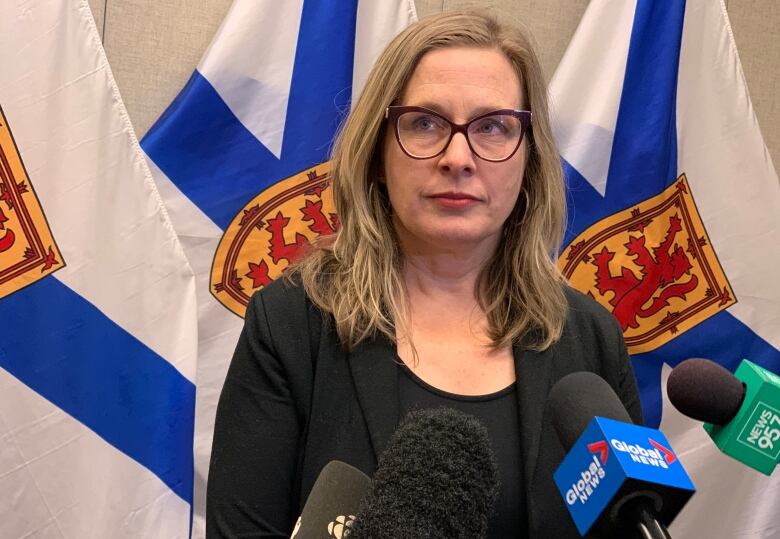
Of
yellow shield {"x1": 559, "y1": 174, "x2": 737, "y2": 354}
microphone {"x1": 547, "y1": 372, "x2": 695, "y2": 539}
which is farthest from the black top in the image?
yellow shield {"x1": 559, "y1": 174, "x2": 737, "y2": 354}

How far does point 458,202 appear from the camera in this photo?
1.49m

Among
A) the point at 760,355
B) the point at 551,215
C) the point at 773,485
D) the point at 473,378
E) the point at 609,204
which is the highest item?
the point at 551,215

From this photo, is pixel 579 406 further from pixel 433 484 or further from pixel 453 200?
pixel 453 200

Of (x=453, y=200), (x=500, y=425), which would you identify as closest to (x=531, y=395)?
(x=500, y=425)

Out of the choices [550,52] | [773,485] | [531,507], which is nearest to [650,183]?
[550,52]

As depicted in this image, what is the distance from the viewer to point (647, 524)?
78cm

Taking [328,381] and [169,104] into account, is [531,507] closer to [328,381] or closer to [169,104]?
[328,381]

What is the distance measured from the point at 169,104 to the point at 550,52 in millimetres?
1201

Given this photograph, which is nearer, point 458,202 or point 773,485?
point 458,202

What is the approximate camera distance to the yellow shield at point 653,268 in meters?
2.83

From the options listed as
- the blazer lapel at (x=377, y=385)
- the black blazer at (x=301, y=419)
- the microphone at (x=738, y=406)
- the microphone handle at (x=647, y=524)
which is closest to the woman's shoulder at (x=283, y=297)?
the black blazer at (x=301, y=419)

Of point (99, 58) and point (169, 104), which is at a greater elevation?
point (99, 58)

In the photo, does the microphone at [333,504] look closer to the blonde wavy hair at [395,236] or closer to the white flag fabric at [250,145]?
the blonde wavy hair at [395,236]

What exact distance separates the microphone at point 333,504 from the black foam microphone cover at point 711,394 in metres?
0.35
